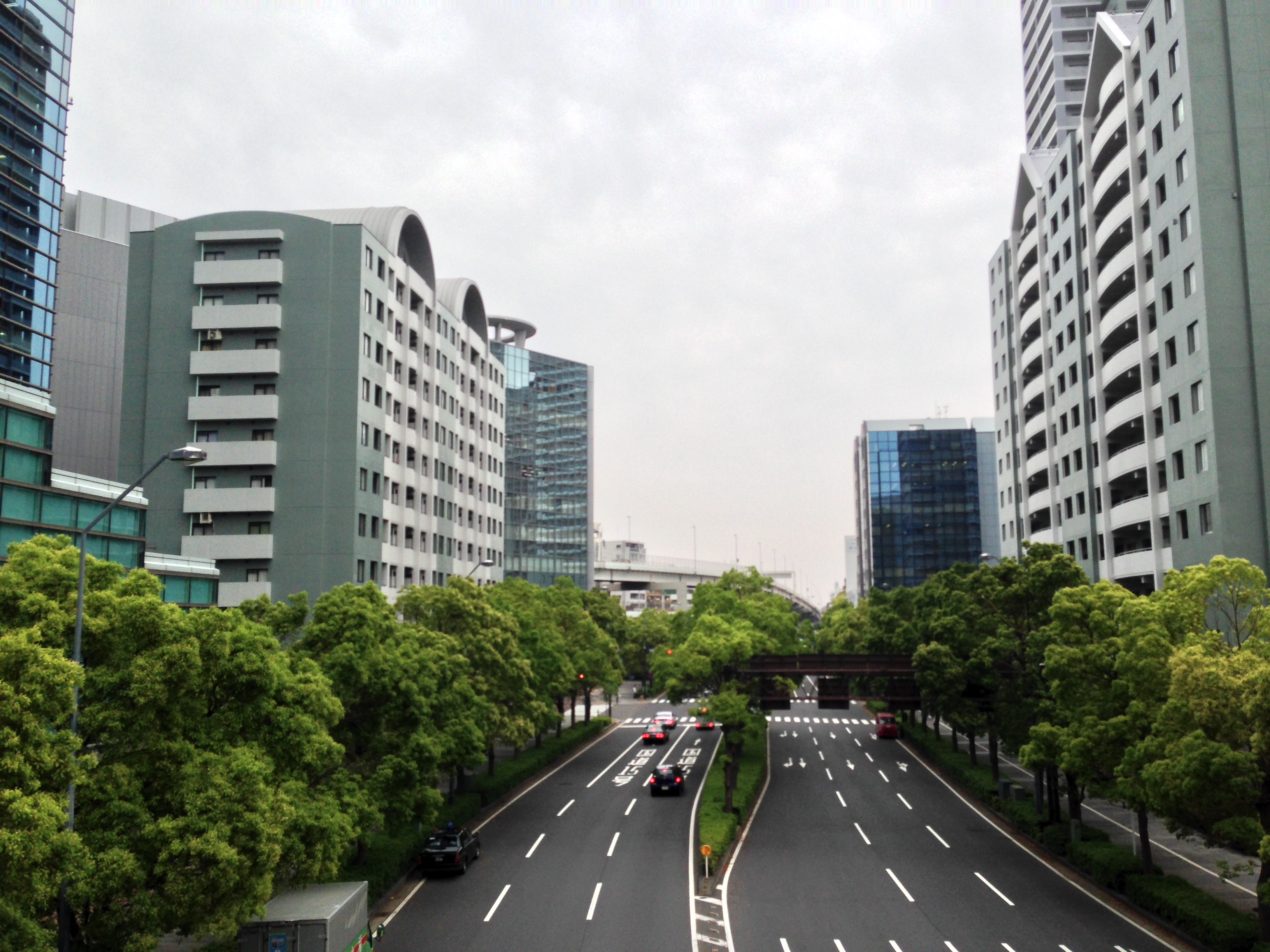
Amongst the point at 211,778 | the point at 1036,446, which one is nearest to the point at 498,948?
the point at 211,778

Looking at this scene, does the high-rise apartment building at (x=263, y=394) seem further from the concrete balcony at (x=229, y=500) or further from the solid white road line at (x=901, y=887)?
the solid white road line at (x=901, y=887)

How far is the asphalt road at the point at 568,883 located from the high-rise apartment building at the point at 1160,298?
93.4ft

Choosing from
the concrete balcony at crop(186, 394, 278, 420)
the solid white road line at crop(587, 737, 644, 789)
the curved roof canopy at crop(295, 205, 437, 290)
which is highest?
the curved roof canopy at crop(295, 205, 437, 290)

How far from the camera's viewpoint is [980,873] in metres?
35.1

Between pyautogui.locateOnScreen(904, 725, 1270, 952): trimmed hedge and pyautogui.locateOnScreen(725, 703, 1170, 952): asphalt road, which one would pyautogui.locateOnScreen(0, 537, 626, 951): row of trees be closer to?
pyautogui.locateOnScreen(725, 703, 1170, 952): asphalt road

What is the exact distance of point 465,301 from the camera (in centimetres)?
9038

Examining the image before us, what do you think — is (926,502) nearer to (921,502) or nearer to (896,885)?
(921,502)

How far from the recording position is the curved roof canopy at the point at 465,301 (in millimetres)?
85875

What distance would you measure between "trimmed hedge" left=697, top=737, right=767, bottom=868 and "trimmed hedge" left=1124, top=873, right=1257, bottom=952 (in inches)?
542

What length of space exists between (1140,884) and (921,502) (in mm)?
146907

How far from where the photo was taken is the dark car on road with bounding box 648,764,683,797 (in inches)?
2004

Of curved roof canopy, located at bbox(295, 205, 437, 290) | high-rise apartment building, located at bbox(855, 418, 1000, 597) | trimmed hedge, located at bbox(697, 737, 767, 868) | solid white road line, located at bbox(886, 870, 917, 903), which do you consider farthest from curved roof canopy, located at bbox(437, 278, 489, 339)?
high-rise apartment building, located at bbox(855, 418, 1000, 597)

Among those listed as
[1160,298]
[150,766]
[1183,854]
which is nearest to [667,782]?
[1183,854]

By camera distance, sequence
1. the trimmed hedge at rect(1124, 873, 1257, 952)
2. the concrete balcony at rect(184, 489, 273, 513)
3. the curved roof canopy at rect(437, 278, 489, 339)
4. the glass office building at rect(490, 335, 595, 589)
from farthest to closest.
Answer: the glass office building at rect(490, 335, 595, 589), the curved roof canopy at rect(437, 278, 489, 339), the concrete balcony at rect(184, 489, 273, 513), the trimmed hedge at rect(1124, 873, 1257, 952)
